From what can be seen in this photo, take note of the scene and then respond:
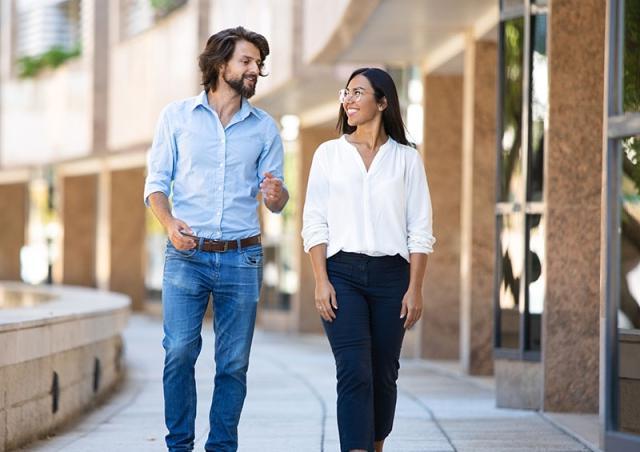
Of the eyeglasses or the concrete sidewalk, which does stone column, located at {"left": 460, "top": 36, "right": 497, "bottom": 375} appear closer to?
the concrete sidewalk

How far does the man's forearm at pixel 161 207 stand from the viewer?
249 inches

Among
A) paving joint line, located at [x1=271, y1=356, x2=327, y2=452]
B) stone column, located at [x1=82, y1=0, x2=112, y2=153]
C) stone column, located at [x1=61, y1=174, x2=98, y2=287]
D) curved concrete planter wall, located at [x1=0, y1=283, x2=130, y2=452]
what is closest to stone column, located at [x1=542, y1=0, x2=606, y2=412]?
paving joint line, located at [x1=271, y1=356, x2=327, y2=452]

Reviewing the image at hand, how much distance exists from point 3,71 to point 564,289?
33813 mm

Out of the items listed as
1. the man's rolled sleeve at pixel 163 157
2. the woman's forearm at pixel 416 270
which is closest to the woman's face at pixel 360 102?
the woman's forearm at pixel 416 270

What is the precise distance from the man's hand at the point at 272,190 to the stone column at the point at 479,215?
8336 millimetres

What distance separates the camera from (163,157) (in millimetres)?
6547

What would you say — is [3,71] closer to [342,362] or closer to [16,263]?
[16,263]

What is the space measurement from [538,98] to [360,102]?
4708mm

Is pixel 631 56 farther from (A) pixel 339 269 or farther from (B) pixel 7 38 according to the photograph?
(B) pixel 7 38

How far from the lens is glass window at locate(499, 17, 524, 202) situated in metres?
11.3

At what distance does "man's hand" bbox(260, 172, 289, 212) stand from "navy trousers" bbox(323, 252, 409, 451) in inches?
15.6

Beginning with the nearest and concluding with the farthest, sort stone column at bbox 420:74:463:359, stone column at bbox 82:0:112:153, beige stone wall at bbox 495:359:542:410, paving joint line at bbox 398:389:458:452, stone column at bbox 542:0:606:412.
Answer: paving joint line at bbox 398:389:458:452, stone column at bbox 542:0:606:412, beige stone wall at bbox 495:359:542:410, stone column at bbox 420:74:463:359, stone column at bbox 82:0:112:153

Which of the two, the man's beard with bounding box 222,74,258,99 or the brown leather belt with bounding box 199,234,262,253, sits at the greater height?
the man's beard with bounding box 222,74,258,99

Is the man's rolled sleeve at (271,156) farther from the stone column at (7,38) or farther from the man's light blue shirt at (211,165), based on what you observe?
the stone column at (7,38)
